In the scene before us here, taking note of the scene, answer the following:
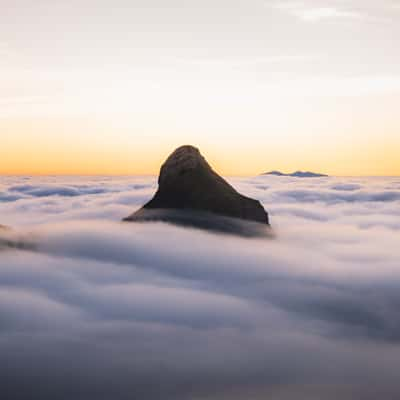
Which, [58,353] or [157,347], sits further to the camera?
[157,347]

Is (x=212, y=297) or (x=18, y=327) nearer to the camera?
(x=18, y=327)

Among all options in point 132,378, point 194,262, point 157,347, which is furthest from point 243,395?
point 194,262

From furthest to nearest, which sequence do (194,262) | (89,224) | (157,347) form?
1. (89,224)
2. (194,262)
3. (157,347)

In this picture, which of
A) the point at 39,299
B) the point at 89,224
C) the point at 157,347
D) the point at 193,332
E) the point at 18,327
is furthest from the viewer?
the point at 89,224

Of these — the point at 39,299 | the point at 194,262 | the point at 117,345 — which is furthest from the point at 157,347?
the point at 194,262

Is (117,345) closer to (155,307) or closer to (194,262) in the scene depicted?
(155,307)

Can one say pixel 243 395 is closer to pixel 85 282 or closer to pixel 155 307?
pixel 155 307
